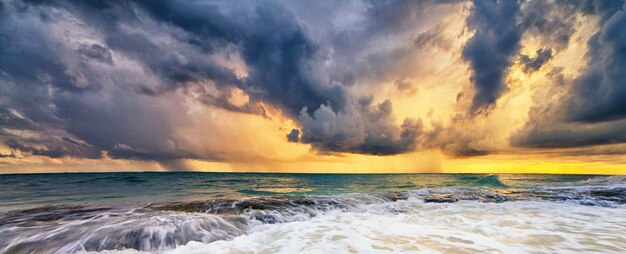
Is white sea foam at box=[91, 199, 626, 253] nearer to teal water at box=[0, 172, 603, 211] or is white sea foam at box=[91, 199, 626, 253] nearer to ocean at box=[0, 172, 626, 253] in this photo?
ocean at box=[0, 172, 626, 253]

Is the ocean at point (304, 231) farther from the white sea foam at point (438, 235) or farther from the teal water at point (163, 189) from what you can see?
the teal water at point (163, 189)

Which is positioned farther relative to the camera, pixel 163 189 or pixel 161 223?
pixel 163 189

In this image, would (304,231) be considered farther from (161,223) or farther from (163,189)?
(163,189)

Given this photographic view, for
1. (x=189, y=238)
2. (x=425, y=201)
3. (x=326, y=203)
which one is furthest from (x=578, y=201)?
(x=189, y=238)

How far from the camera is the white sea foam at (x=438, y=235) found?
483cm

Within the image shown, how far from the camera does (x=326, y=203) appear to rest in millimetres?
10344

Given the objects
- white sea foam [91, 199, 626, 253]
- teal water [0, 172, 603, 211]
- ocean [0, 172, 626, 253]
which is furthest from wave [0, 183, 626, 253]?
teal water [0, 172, 603, 211]

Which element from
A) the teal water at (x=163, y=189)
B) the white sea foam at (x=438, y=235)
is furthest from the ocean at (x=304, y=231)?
the teal water at (x=163, y=189)

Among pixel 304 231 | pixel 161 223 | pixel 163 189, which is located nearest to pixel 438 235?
pixel 304 231

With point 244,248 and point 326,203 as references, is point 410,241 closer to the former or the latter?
point 244,248

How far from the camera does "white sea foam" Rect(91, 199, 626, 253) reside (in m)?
4.83

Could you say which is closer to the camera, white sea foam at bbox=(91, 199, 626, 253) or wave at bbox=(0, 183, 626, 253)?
white sea foam at bbox=(91, 199, 626, 253)

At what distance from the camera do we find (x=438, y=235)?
5.69m

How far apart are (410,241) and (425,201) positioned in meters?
7.25
